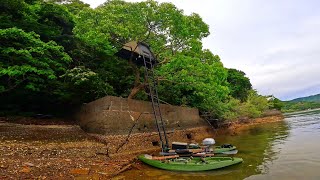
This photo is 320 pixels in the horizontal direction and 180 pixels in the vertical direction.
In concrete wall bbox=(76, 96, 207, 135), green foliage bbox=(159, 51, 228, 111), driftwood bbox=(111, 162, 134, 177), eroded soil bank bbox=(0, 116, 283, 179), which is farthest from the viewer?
green foliage bbox=(159, 51, 228, 111)

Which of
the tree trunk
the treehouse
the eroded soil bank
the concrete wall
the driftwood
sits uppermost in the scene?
the treehouse

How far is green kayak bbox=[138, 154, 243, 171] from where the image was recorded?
1222 centimetres

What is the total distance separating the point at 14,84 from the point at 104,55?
716 centimetres

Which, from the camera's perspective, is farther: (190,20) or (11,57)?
(190,20)

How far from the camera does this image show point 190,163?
12516mm

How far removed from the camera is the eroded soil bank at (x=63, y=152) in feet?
36.0

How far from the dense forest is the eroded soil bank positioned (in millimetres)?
2769

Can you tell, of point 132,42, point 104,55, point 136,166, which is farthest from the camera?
point 104,55

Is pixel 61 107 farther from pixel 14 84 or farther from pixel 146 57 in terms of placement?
pixel 146 57

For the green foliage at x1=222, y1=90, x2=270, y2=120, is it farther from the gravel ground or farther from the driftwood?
the driftwood

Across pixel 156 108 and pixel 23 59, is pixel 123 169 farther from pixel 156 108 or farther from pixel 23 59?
pixel 23 59

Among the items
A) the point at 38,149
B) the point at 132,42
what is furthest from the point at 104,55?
the point at 38,149

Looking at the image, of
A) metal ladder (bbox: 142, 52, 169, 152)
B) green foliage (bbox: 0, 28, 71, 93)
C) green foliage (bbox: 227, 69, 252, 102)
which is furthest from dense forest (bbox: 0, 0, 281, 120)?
green foliage (bbox: 227, 69, 252, 102)

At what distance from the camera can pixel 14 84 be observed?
17312 millimetres
